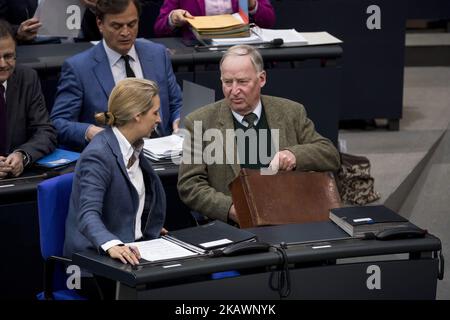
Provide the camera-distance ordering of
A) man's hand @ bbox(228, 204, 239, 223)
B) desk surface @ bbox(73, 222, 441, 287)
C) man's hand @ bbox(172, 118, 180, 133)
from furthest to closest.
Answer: man's hand @ bbox(172, 118, 180, 133) < man's hand @ bbox(228, 204, 239, 223) < desk surface @ bbox(73, 222, 441, 287)

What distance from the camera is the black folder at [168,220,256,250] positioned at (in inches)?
155

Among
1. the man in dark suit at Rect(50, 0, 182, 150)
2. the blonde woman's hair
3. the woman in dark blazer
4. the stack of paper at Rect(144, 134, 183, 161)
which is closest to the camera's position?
the woman in dark blazer

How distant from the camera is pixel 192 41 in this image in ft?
20.5

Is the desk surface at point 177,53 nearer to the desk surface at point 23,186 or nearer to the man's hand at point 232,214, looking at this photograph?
the desk surface at point 23,186

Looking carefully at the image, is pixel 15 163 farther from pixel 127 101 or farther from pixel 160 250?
pixel 160 250

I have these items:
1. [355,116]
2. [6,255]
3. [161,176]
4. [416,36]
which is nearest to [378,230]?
[161,176]

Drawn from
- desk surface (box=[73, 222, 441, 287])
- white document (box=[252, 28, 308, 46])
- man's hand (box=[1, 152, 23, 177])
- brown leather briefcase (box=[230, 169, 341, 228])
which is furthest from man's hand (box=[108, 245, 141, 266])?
white document (box=[252, 28, 308, 46])

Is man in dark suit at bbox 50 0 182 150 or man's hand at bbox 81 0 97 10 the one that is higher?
man's hand at bbox 81 0 97 10

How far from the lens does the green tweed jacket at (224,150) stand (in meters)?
4.68

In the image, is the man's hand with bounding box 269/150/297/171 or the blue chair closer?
the blue chair

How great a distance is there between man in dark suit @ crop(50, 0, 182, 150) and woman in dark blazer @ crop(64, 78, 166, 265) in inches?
36.6

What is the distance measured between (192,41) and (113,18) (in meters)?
1.03

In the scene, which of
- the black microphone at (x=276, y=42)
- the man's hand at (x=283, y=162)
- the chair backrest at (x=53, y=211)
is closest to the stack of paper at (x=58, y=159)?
the chair backrest at (x=53, y=211)

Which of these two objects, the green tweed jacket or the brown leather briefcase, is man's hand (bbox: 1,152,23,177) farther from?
the brown leather briefcase
